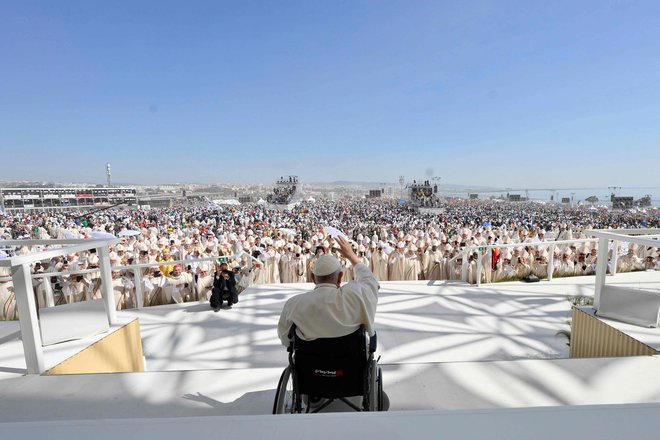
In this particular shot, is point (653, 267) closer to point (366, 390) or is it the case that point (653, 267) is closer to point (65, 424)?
point (366, 390)

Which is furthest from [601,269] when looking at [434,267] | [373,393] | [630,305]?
[434,267]

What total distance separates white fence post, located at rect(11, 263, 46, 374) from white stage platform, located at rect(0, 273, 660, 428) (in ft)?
0.30

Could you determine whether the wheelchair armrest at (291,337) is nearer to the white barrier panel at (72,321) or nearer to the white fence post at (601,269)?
the white barrier panel at (72,321)

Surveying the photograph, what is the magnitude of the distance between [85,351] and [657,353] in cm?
409

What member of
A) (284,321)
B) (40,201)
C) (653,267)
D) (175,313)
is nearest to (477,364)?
(284,321)

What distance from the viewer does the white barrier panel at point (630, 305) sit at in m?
2.54

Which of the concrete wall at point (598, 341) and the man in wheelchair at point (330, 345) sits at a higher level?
the man in wheelchair at point (330, 345)

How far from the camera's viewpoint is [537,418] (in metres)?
0.84

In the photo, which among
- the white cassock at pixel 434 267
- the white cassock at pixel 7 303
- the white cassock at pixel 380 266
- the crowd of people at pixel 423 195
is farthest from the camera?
the crowd of people at pixel 423 195

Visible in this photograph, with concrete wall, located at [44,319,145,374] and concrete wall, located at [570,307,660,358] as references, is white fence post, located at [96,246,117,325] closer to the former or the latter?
concrete wall, located at [44,319,145,374]

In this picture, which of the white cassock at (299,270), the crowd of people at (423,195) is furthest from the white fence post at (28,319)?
the crowd of people at (423,195)

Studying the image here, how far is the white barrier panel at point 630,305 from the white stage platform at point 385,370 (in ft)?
1.54

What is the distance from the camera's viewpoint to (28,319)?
2.05 metres

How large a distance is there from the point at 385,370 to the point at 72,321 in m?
2.35
